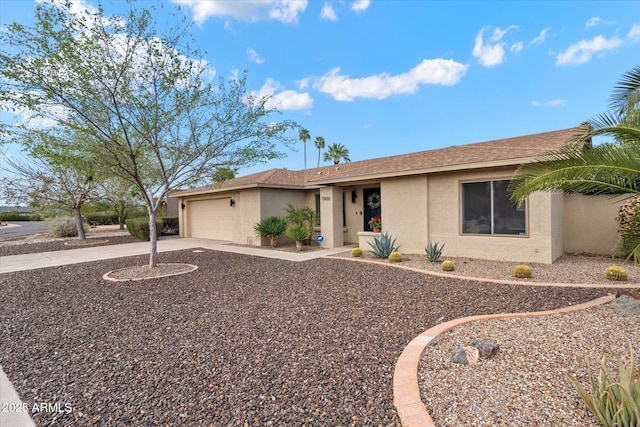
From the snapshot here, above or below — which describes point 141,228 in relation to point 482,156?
below

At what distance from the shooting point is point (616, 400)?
2.33 metres

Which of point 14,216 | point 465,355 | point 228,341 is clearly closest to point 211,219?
point 228,341

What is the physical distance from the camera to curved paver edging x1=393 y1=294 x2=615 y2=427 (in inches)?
98.9

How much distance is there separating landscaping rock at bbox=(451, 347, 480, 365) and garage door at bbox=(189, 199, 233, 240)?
1503 cm

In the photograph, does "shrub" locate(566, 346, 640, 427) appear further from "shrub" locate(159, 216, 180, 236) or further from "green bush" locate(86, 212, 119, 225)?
"green bush" locate(86, 212, 119, 225)

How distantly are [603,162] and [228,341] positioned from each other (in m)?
5.46

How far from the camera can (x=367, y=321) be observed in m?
4.69

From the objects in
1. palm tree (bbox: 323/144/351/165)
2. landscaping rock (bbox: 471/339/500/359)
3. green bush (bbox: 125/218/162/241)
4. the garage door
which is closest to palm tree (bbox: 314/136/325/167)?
palm tree (bbox: 323/144/351/165)

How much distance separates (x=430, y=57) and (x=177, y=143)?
13.3 metres

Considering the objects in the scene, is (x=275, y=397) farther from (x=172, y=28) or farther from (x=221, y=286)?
(x=172, y=28)

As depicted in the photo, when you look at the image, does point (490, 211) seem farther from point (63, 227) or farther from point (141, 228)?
point (63, 227)

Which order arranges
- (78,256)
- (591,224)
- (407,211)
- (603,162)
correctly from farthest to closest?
(78,256)
(407,211)
(591,224)
(603,162)

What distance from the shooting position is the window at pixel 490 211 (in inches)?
354

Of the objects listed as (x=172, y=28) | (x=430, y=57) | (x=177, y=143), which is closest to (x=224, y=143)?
(x=177, y=143)
